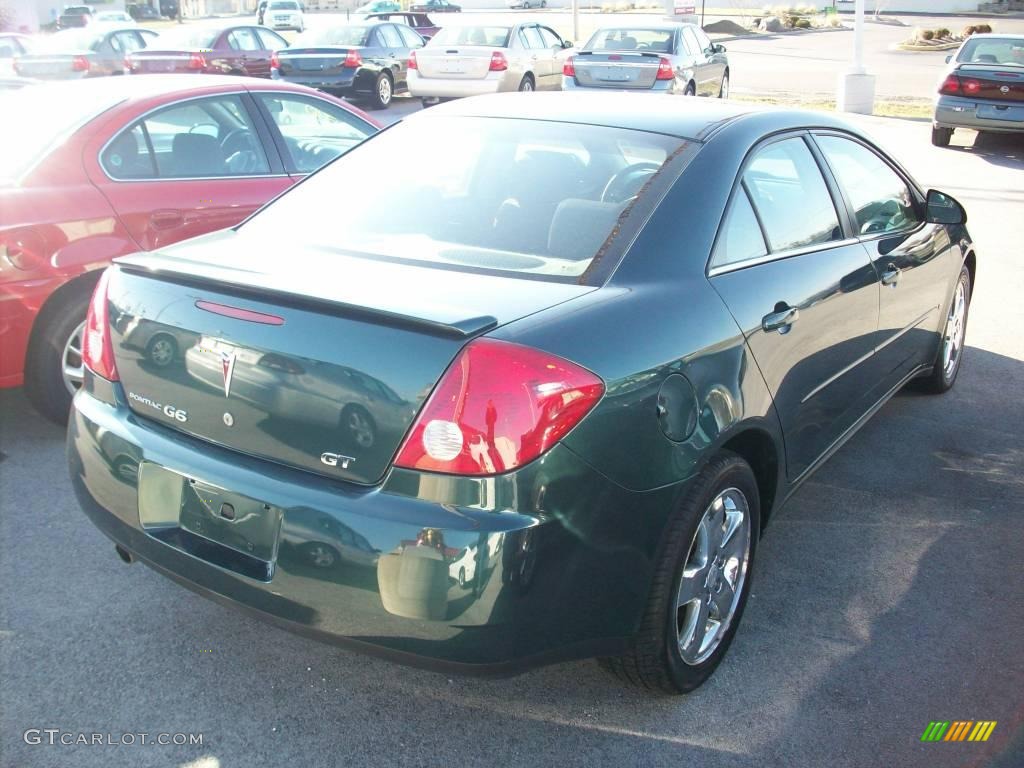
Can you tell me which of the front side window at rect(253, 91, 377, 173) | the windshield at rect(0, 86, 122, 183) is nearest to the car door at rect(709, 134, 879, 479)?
the front side window at rect(253, 91, 377, 173)

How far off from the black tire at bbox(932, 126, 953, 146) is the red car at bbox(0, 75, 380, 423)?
11.0m

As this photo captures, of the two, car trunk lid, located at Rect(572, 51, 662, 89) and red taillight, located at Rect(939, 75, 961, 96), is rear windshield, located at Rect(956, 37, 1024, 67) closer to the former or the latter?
red taillight, located at Rect(939, 75, 961, 96)

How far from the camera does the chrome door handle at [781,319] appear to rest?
124 inches

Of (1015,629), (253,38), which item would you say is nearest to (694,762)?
(1015,629)

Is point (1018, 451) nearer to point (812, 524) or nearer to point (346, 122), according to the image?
point (812, 524)

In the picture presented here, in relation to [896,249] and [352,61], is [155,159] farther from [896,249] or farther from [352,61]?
[352,61]

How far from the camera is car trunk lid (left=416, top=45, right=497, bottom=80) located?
1727 centimetres

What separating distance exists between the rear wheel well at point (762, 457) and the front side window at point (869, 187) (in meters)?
1.25

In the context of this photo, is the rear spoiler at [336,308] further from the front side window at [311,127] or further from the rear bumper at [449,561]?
the front side window at [311,127]

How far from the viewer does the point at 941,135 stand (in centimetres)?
1430

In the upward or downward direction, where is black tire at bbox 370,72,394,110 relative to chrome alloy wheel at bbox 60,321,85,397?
downward

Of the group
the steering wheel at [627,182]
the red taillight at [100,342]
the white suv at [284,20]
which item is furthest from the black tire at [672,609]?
the white suv at [284,20]

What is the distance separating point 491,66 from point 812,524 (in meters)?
14.5

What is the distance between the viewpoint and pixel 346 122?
6242mm
